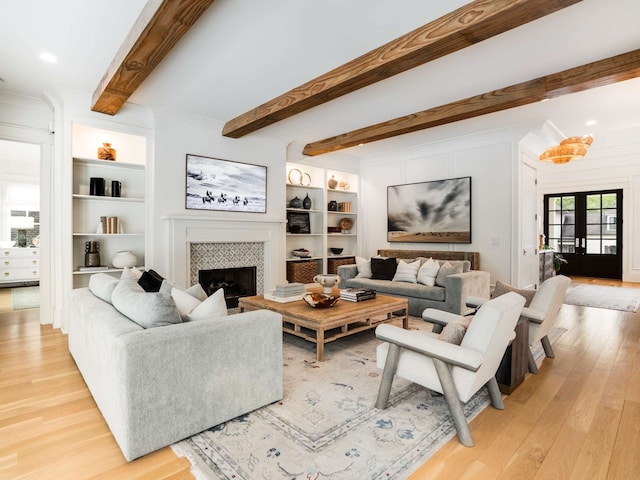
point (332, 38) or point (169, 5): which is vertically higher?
point (332, 38)

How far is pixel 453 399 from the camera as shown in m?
1.91

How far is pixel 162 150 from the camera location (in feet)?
14.7

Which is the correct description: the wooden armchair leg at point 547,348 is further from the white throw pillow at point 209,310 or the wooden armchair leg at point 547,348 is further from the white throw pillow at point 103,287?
the white throw pillow at point 103,287

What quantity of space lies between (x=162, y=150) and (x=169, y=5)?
2.60 meters

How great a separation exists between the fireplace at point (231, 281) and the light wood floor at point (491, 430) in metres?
2.06

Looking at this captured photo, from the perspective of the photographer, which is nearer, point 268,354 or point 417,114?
point 268,354

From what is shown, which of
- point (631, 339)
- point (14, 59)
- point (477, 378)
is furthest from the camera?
point (631, 339)

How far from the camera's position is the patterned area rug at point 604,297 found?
17.4ft

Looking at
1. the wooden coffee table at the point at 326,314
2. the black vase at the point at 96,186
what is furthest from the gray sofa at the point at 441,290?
the black vase at the point at 96,186

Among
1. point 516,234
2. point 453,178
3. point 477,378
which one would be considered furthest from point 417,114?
point 477,378

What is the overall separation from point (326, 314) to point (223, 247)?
248 centimetres

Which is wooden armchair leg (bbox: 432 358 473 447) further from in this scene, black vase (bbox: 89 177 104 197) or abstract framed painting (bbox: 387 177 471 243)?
abstract framed painting (bbox: 387 177 471 243)

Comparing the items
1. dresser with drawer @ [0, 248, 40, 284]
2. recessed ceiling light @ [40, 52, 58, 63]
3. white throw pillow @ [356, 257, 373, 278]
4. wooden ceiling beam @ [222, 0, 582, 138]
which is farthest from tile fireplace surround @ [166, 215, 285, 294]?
dresser with drawer @ [0, 248, 40, 284]

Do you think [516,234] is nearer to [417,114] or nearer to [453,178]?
[453,178]
